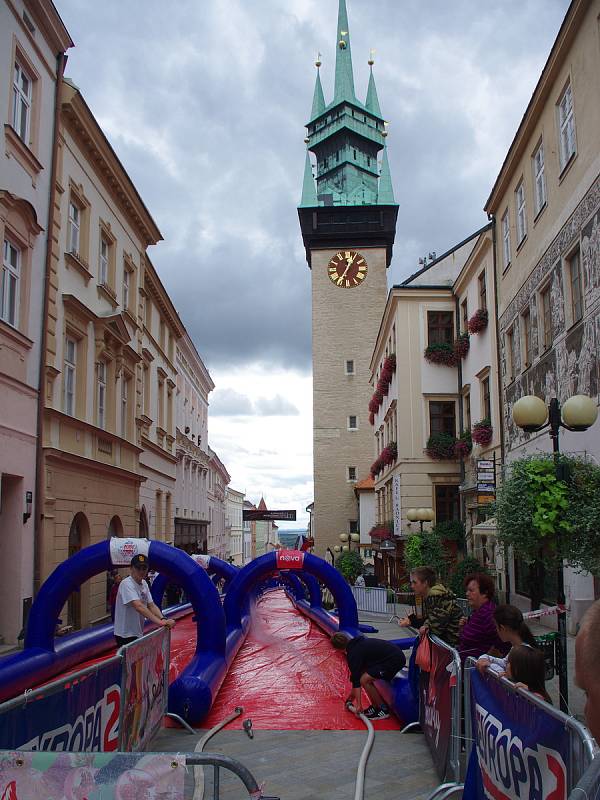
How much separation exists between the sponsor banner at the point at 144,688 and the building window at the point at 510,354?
573 inches

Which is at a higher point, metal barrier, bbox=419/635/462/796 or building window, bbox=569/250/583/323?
building window, bbox=569/250/583/323

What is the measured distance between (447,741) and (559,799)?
290cm

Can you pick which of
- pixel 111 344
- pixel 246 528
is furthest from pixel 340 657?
pixel 246 528

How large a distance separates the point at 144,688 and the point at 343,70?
2627 inches

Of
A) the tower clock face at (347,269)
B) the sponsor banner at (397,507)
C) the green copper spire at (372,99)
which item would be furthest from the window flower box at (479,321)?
the green copper spire at (372,99)

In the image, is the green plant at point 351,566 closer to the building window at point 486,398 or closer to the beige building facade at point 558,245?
the building window at point 486,398

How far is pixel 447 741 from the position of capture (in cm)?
645

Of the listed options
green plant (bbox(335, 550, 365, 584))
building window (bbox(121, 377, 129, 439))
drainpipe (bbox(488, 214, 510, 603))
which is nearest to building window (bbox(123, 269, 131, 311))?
building window (bbox(121, 377, 129, 439))

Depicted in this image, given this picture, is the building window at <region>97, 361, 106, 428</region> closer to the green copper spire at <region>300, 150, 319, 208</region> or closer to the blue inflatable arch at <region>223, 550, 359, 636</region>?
the blue inflatable arch at <region>223, 550, 359, 636</region>

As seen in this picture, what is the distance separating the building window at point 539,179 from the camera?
693 inches

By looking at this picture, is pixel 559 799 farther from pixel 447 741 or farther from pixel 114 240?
pixel 114 240

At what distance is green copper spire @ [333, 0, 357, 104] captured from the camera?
64.6m

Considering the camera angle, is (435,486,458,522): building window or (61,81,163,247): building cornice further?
(435,486,458,522): building window

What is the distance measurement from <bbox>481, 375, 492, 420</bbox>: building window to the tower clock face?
2981cm
